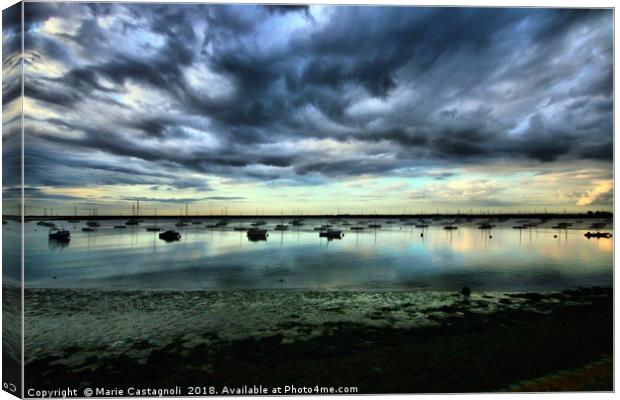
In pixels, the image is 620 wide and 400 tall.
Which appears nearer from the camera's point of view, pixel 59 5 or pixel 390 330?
pixel 59 5

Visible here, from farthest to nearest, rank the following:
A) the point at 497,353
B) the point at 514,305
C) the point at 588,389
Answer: the point at 514,305
the point at 497,353
the point at 588,389

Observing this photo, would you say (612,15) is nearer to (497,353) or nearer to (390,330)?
(497,353)

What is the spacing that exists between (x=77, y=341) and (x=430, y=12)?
28.3 feet

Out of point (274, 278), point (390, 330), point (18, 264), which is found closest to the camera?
point (18, 264)

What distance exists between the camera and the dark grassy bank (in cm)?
503

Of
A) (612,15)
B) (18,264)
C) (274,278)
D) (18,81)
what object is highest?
(612,15)

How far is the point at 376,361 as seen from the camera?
18.2ft

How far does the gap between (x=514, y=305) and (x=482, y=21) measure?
7.09m

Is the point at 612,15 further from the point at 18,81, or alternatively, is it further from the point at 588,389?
the point at 18,81

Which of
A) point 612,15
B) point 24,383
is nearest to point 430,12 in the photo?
point 612,15

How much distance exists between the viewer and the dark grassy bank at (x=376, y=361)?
5027 mm

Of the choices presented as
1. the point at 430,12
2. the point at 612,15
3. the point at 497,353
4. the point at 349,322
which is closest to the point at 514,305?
the point at 497,353

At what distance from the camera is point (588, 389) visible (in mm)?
4941

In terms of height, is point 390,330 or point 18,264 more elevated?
point 18,264
